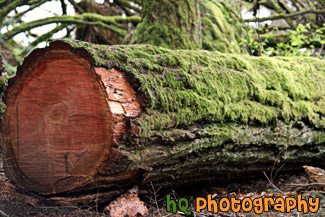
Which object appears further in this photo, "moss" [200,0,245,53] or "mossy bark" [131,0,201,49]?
"moss" [200,0,245,53]

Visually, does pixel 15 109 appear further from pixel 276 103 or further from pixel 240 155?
pixel 276 103

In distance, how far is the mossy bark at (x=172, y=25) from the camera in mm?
4766

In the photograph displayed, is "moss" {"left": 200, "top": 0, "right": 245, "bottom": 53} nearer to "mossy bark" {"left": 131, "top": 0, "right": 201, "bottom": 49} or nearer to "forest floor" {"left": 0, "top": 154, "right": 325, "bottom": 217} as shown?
"mossy bark" {"left": 131, "top": 0, "right": 201, "bottom": 49}

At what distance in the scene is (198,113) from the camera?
2711 mm

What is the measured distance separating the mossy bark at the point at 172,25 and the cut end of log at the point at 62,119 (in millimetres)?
2479

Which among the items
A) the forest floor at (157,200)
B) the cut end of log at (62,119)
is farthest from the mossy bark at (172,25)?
the cut end of log at (62,119)

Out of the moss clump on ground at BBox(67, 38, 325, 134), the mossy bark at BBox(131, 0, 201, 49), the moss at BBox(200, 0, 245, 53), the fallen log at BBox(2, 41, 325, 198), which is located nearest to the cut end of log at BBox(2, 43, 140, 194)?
the fallen log at BBox(2, 41, 325, 198)

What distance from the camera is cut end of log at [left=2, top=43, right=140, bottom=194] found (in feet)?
7.59

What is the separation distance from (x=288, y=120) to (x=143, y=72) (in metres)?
1.76

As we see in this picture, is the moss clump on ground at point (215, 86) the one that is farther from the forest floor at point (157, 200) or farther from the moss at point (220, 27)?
the moss at point (220, 27)

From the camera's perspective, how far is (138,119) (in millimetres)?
2330

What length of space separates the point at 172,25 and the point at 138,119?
111 inches

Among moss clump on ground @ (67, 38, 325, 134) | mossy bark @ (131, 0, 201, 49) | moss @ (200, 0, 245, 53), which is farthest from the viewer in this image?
moss @ (200, 0, 245, 53)

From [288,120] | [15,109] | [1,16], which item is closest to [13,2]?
[1,16]
